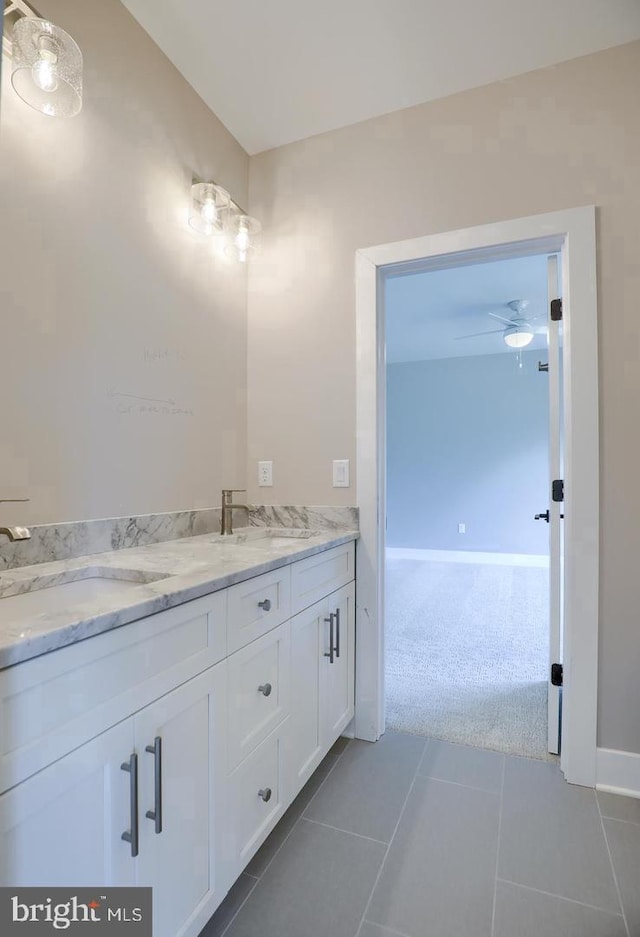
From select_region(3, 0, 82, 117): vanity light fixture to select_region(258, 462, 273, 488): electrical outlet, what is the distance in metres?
1.39

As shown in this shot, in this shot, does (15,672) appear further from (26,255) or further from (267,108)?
(267,108)

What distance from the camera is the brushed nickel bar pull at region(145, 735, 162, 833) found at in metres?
0.92

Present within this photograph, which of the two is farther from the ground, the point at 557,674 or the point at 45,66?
the point at 45,66

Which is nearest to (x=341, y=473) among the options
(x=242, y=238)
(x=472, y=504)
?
(x=242, y=238)

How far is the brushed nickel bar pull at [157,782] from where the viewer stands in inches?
36.0

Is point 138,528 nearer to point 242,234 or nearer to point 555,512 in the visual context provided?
point 242,234

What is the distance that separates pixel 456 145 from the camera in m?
1.92

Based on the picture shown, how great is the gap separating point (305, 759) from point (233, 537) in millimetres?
817

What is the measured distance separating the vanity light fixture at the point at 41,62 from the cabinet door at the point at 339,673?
5.59ft

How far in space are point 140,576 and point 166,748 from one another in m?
0.44

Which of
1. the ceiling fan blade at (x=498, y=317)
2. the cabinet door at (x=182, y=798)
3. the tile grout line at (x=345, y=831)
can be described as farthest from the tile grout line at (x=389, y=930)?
the ceiling fan blade at (x=498, y=317)

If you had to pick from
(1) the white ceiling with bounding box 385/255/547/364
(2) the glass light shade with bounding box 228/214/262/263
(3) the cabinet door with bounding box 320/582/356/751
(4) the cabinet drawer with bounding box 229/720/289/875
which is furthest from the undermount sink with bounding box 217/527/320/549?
(1) the white ceiling with bounding box 385/255/547/364

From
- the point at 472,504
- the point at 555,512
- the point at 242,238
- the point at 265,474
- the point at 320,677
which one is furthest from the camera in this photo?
the point at 472,504

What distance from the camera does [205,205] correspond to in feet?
6.26
